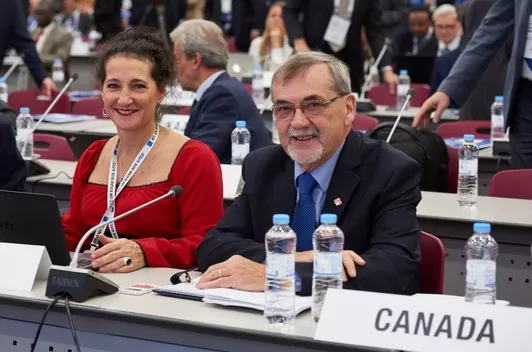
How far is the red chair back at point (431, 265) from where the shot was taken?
296 cm

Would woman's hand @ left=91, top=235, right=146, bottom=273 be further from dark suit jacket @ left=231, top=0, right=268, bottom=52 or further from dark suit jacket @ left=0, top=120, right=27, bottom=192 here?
dark suit jacket @ left=231, top=0, right=268, bottom=52

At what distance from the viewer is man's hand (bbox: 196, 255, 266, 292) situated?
2705mm

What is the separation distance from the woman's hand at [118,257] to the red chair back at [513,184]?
5.54ft

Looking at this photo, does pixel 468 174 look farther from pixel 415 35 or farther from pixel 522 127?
pixel 415 35

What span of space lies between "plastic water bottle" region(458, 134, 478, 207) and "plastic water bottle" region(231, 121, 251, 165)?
1025 mm

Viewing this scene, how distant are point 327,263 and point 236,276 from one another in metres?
0.32

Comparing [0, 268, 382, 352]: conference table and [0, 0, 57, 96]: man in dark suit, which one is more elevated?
[0, 0, 57, 96]: man in dark suit

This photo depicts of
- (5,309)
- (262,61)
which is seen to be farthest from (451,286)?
(262,61)

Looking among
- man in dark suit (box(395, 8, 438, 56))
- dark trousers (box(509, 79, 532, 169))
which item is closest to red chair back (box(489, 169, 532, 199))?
dark trousers (box(509, 79, 532, 169))

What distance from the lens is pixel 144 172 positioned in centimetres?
344

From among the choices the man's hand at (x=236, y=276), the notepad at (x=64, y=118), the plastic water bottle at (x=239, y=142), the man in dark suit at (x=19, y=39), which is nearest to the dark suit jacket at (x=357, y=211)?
the man's hand at (x=236, y=276)

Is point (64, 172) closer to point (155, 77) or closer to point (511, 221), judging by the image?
point (155, 77)

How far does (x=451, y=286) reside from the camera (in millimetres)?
3941

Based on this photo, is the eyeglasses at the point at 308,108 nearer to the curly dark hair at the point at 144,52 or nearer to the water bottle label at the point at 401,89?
the curly dark hair at the point at 144,52
